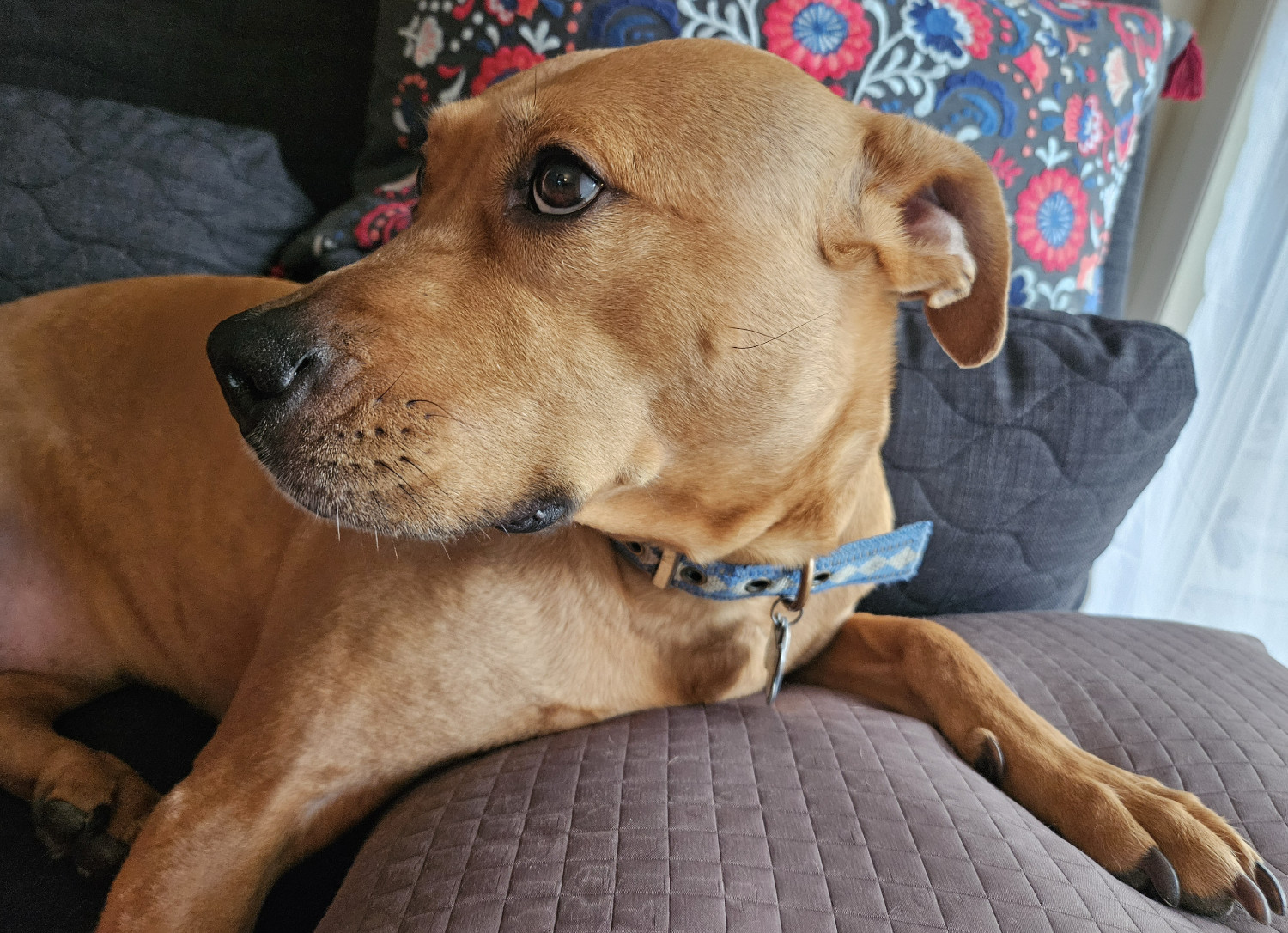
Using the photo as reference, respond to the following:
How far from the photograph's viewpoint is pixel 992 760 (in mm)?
1221

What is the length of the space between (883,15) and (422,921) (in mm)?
2014

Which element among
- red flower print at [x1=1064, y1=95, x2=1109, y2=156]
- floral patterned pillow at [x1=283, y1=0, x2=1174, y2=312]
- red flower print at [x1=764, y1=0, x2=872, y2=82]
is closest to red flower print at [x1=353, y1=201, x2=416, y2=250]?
Result: floral patterned pillow at [x1=283, y1=0, x2=1174, y2=312]

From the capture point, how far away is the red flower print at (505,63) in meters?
1.79

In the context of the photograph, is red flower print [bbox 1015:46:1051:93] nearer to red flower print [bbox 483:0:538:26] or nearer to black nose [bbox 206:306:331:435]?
red flower print [bbox 483:0:538:26]

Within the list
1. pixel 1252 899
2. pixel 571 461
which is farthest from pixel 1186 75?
pixel 571 461

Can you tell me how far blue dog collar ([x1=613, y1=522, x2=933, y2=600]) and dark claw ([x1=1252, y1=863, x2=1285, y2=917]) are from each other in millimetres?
598

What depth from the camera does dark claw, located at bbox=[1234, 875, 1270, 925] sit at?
38.3 inches

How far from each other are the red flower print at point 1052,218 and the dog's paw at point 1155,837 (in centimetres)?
130

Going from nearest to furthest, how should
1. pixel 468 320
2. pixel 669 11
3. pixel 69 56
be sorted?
pixel 468 320 → pixel 669 11 → pixel 69 56

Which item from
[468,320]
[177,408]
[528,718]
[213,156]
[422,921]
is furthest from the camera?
[213,156]

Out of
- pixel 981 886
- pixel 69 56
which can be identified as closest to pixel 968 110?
pixel 981 886

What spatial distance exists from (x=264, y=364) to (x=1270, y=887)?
4.76 ft

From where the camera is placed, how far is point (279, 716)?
1088 millimetres

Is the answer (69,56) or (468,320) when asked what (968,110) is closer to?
(468,320)
